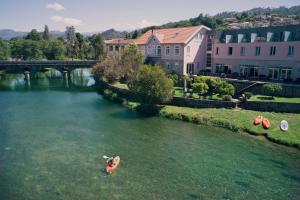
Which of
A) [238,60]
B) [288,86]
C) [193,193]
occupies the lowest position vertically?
[193,193]

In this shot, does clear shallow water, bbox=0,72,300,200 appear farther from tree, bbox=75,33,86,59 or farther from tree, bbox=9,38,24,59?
tree, bbox=9,38,24,59

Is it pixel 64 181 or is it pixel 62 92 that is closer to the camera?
pixel 64 181

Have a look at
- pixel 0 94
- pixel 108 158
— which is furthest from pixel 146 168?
pixel 0 94

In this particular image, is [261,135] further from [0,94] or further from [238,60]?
[0,94]

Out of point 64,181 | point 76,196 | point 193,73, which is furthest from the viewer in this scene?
point 193,73

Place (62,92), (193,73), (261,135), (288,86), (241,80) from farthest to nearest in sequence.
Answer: (62,92)
(193,73)
(241,80)
(288,86)
(261,135)

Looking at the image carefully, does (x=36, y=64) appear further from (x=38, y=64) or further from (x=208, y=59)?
(x=208, y=59)

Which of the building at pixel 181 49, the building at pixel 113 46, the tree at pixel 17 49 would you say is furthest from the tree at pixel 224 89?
the tree at pixel 17 49
